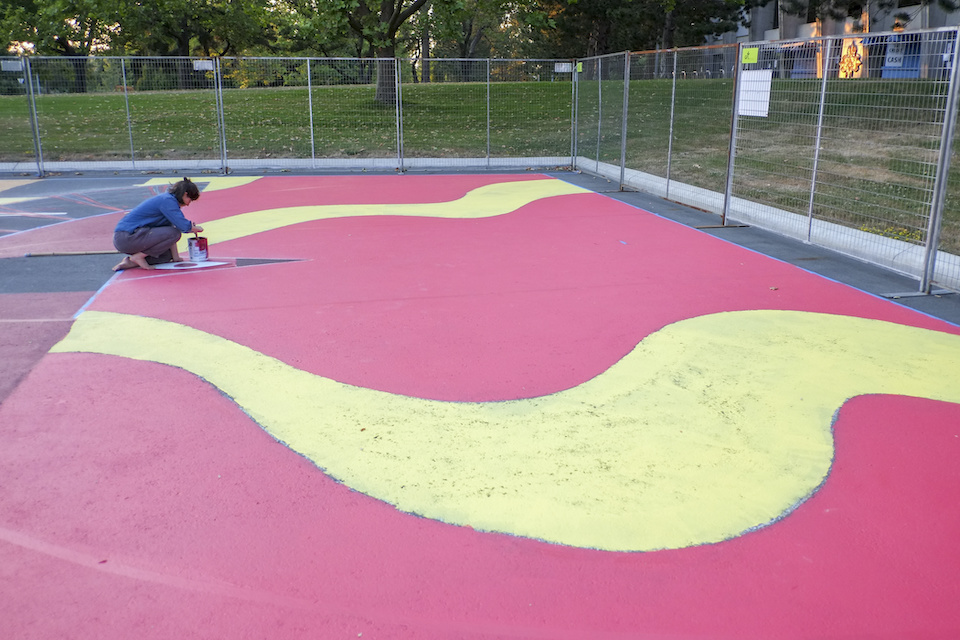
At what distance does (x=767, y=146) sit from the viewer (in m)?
17.0

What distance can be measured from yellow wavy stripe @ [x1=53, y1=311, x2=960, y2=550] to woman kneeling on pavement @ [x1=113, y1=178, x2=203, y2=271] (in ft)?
6.96

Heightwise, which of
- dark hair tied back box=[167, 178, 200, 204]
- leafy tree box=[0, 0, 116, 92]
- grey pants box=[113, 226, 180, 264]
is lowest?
grey pants box=[113, 226, 180, 264]

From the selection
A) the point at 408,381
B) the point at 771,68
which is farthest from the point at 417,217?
the point at 408,381

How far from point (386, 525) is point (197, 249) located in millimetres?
6220

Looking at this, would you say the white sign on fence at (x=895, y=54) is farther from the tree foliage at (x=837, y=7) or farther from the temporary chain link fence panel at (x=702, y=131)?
the tree foliage at (x=837, y=7)

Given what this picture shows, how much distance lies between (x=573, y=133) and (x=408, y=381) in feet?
46.6

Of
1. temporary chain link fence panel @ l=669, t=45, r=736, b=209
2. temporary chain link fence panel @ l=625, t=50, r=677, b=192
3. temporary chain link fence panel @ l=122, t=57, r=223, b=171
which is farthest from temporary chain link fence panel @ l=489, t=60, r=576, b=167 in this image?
temporary chain link fence panel @ l=122, t=57, r=223, b=171

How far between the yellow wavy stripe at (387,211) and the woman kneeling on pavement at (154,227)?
1.24 meters

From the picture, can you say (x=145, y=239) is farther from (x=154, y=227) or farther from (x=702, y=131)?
(x=702, y=131)

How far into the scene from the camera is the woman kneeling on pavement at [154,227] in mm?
8414

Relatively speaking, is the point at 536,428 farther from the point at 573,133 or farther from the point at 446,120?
the point at 446,120

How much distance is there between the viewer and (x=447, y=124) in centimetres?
2108

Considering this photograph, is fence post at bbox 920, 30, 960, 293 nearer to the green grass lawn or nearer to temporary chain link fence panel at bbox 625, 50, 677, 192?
temporary chain link fence panel at bbox 625, 50, 677, 192

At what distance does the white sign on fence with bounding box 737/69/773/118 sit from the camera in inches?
396
